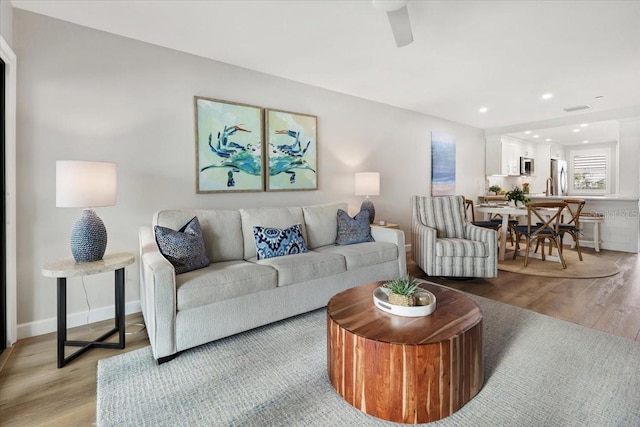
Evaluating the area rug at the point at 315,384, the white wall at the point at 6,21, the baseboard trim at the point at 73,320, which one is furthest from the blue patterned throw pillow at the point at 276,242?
the white wall at the point at 6,21

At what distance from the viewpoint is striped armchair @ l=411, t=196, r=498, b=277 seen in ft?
11.2

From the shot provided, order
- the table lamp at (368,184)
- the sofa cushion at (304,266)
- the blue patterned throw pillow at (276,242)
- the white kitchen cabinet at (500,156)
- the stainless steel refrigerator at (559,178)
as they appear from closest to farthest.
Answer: the sofa cushion at (304,266) → the blue patterned throw pillow at (276,242) → the table lamp at (368,184) → the white kitchen cabinet at (500,156) → the stainless steel refrigerator at (559,178)

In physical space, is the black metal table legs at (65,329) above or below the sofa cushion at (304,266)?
below

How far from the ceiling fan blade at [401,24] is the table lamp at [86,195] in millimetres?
2174

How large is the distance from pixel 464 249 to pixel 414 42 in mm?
2172

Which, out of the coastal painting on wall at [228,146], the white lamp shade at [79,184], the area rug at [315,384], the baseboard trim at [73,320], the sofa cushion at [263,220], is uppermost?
the coastal painting on wall at [228,146]

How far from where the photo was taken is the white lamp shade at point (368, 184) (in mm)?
4102

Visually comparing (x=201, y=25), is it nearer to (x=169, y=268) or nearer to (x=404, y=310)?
(x=169, y=268)

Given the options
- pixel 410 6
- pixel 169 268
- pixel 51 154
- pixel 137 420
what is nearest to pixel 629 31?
pixel 410 6

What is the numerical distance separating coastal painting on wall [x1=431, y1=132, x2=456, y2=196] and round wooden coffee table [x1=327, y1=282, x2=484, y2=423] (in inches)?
170

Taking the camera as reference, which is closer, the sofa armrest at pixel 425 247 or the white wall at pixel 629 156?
the sofa armrest at pixel 425 247

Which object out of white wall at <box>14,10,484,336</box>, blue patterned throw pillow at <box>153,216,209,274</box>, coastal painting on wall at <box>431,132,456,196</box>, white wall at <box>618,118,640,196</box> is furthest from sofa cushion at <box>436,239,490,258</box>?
white wall at <box>618,118,640,196</box>

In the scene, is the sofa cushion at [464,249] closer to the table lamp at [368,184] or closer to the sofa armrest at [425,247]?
the sofa armrest at [425,247]

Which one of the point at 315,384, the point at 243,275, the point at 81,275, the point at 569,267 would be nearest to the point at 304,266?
the point at 243,275
